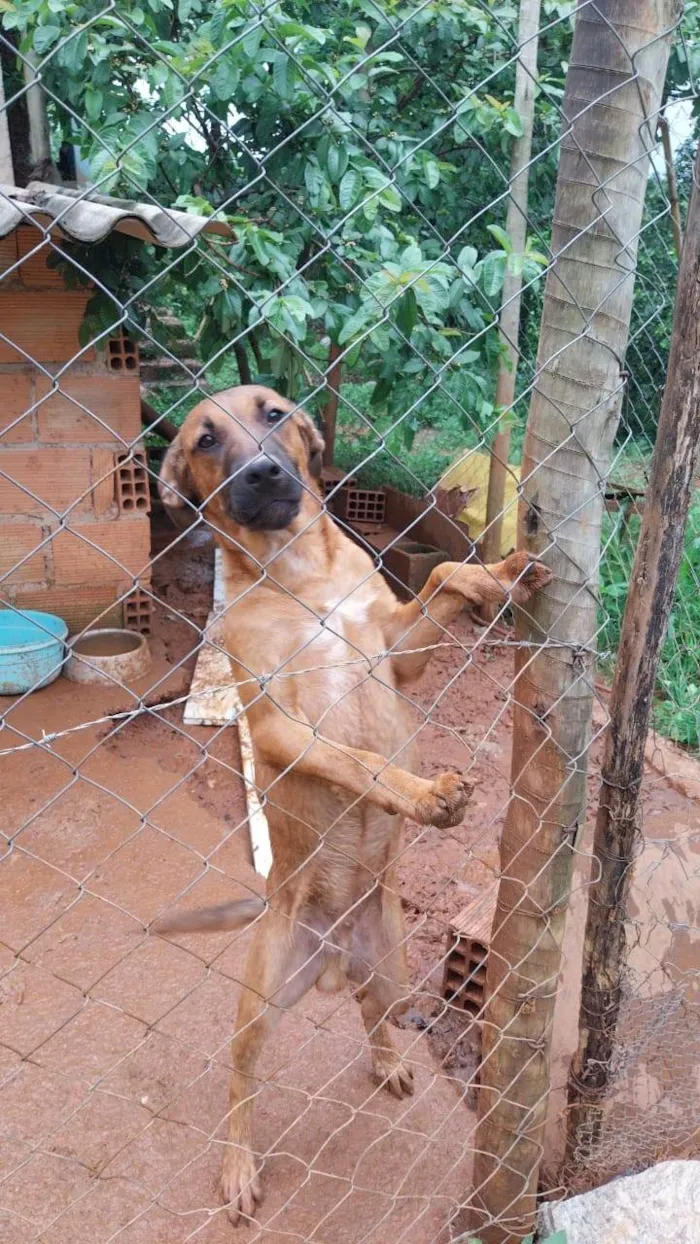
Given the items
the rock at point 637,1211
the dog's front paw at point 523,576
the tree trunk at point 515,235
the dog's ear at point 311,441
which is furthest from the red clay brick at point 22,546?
the rock at point 637,1211

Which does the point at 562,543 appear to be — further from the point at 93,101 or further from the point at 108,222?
the point at 93,101

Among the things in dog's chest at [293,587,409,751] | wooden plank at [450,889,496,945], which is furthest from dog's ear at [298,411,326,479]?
wooden plank at [450,889,496,945]

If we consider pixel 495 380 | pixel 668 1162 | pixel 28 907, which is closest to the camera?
pixel 668 1162

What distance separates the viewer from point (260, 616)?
2.51 m

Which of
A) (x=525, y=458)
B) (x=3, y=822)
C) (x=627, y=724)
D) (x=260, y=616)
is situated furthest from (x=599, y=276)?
(x=3, y=822)

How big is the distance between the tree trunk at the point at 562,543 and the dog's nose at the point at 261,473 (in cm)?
81

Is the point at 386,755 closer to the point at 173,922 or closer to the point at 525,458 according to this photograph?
the point at 173,922

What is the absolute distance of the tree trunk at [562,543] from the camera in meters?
1.63

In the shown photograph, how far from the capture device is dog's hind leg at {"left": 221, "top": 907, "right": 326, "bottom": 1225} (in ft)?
8.12

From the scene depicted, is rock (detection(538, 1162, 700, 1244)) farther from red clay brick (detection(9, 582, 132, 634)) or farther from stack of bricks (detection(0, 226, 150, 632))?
red clay brick (detection(9, 582, 132, 634))

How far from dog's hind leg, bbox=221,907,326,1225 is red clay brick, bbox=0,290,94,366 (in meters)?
3.60

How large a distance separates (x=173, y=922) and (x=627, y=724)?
141 cm

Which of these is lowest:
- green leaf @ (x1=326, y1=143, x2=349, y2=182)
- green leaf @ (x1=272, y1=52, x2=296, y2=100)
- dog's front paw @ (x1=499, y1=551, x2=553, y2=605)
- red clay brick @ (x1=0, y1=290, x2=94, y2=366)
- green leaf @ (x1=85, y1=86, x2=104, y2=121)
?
dog's front paw @ (x1=499, y1=551, x2=553, y2=605)

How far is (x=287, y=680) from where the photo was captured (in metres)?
2.39
